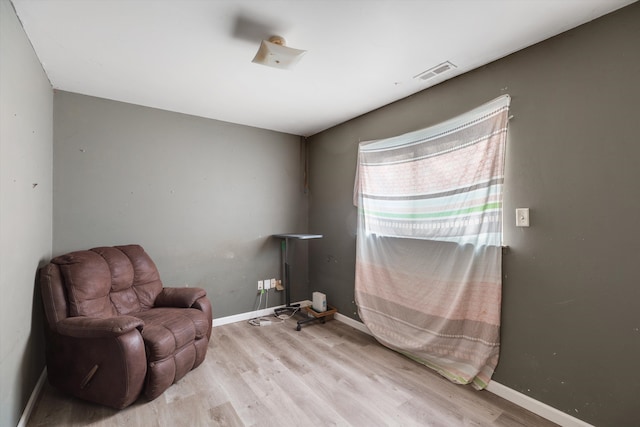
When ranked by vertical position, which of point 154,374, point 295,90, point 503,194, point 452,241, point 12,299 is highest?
point 295,90

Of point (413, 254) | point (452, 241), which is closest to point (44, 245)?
point (413, 254)

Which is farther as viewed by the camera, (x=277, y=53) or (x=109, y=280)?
(x=109, y=280)

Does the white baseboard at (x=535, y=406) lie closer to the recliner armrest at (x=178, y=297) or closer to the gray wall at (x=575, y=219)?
the gray wall at (x=575, y=219)

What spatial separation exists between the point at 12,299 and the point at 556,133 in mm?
3248

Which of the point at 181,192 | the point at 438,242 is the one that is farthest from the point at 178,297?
the point at 438,242

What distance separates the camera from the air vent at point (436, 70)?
2.14 metres

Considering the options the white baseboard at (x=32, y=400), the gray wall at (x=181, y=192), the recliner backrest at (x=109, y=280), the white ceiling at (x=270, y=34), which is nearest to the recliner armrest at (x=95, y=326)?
the recliner backrest at (x=109, y=280)

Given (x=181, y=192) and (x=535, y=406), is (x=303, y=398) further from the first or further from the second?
(x=181, y=192)

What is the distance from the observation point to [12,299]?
1560 millimetres

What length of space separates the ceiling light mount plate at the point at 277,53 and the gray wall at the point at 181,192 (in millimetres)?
1686

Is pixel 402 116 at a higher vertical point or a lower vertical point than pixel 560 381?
higher

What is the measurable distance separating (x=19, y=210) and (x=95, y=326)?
0.80 m

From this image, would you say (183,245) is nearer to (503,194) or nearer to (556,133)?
(503,194)

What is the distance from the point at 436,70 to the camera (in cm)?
221
